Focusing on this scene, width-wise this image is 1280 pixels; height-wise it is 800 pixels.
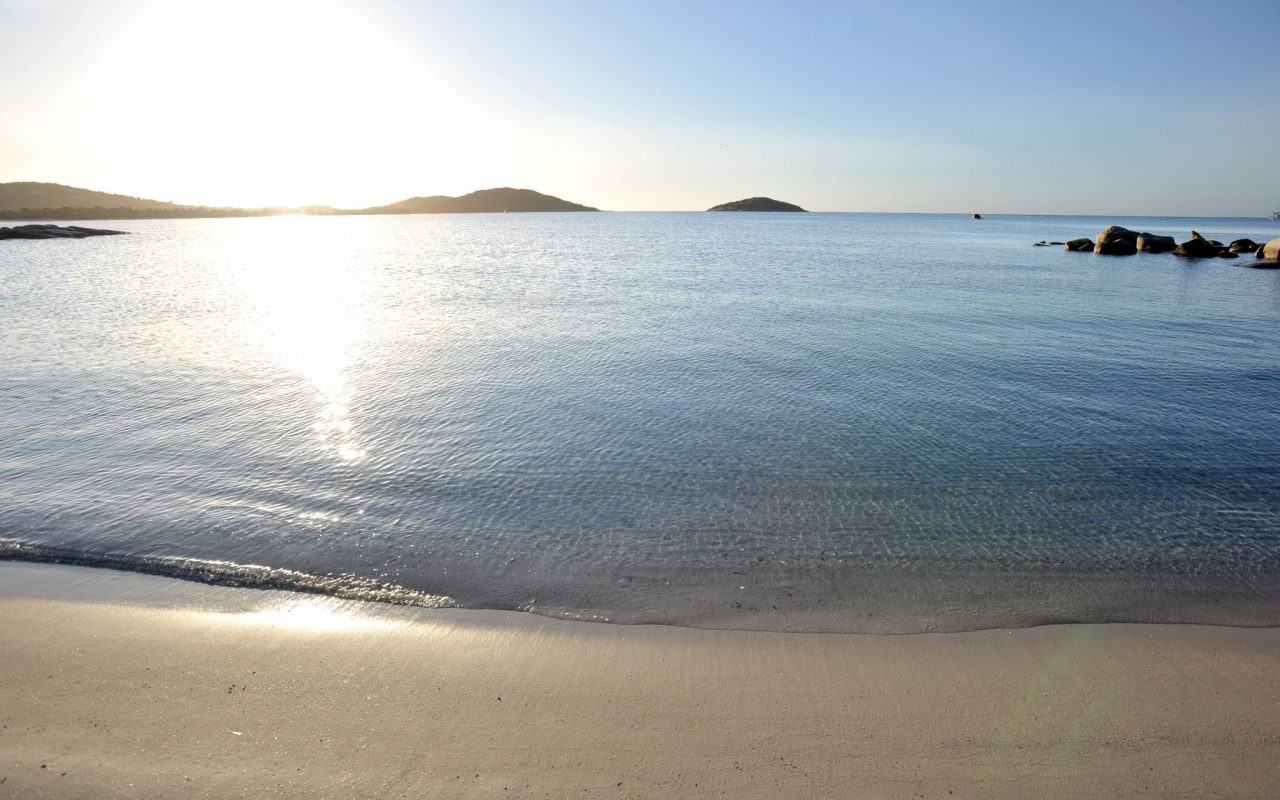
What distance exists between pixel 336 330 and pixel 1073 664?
952 inches

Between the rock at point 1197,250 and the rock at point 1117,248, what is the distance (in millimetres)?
4856

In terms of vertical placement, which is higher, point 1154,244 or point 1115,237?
point 1115,237

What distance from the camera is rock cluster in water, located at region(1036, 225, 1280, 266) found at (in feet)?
197

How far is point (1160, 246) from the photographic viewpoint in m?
66.4

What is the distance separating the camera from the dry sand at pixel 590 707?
4.64m

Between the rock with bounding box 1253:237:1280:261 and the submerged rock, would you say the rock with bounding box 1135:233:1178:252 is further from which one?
the rock with bounding box 1253:237:1280:261

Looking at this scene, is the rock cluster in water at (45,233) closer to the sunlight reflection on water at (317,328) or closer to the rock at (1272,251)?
the sunlight reflection on water at (317,328)

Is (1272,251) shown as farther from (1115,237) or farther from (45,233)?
(45,233)

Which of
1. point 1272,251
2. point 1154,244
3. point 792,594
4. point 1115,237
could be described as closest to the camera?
point 792,594

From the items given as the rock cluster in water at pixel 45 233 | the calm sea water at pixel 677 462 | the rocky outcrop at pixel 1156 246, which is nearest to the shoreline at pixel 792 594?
the calm sea water at pixel 677 462

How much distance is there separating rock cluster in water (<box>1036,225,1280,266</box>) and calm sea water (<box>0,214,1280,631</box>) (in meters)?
42.9

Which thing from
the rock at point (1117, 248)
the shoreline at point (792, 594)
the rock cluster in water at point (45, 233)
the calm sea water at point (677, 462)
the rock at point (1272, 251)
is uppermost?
the rock cluster in water at point (45, 233)

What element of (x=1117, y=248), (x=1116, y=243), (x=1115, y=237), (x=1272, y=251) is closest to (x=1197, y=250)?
(x=1117, y=248)

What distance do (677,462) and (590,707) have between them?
617 centimetres
